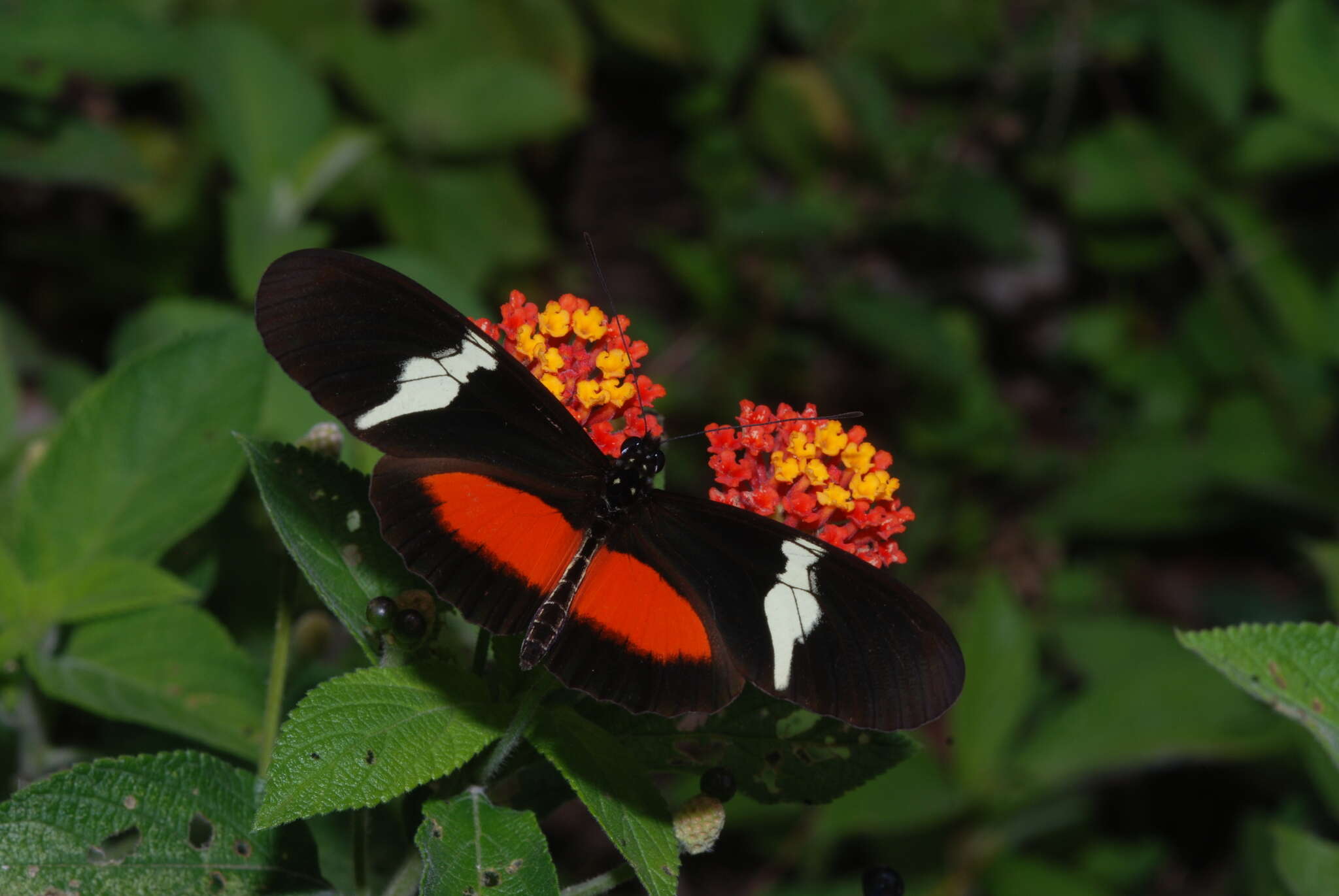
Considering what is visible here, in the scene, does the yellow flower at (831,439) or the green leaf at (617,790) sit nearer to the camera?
the green leaf at (617,790)

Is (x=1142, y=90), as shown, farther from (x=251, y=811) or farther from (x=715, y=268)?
(x=251, y=811)

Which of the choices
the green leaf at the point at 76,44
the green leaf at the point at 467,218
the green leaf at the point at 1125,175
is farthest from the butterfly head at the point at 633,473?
the green leaf at the point at 1125,175

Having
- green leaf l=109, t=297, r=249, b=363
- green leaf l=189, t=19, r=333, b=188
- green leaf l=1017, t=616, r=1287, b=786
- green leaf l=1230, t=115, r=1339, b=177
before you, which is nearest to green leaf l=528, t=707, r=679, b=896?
green leaf l=109, t=297, r=249, b=363

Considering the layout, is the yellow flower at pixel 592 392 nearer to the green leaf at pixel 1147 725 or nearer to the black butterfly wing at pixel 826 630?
the black butterfly wing at pixel 826 630

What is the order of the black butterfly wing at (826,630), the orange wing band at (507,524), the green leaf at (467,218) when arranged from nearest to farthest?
the black butterfly wing at (826,630) → the orange wing band at (507,524) → the green leaf at (467,218)

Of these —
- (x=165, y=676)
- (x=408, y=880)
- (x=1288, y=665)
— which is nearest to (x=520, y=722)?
(x=408, y=880)

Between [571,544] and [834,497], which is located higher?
[834,497]

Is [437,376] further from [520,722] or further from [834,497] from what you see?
[834,497]

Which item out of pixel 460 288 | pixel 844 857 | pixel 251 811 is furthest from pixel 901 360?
pixel 251 811
